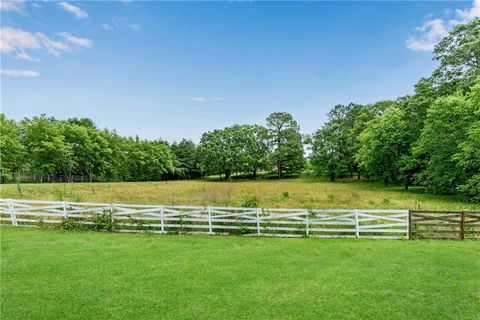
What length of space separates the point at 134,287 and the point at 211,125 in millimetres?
62521

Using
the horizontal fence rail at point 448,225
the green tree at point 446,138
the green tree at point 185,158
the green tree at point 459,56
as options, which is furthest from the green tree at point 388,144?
the green tree at point 185,158

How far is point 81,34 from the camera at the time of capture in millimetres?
14922

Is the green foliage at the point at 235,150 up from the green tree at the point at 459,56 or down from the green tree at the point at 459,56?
down

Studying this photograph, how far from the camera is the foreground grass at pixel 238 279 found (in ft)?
16.1

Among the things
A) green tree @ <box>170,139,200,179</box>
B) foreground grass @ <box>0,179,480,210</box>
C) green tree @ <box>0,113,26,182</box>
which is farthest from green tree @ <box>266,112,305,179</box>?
green tree @ <box>0,113,26,182</box>

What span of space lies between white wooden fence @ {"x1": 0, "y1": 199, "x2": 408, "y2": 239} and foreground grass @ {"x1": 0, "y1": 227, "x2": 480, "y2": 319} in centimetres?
105

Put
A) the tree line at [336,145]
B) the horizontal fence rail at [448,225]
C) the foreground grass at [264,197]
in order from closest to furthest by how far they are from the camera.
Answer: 1. the horizontal fence rail at [448,225]
2. the foreground grass at [264,197]
3. the tree line at [336,145]

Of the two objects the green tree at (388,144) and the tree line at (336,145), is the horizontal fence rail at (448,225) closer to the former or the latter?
the tree line at (336,145)

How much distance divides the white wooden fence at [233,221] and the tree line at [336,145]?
10.6m

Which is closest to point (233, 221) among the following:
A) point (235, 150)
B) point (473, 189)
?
point (473, 189)

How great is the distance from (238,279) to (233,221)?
4.75 meters

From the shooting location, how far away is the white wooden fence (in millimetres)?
10638

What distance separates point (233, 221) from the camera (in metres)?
11.0

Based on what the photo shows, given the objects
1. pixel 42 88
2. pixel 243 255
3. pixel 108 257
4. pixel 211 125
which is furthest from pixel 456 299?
pixel 211 125
